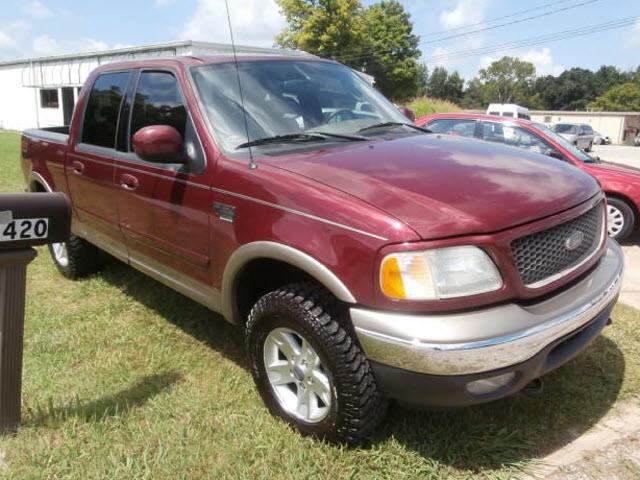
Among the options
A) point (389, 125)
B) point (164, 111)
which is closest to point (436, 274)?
point (389, 125)

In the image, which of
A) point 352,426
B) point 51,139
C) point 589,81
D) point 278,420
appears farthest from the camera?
point 589,81

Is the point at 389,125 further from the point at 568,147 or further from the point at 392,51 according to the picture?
the point at 392,51

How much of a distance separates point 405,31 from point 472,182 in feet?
199

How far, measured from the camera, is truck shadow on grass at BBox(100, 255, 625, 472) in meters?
2.57

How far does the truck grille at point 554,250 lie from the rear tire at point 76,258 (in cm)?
381

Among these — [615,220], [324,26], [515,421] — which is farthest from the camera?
[324,26]

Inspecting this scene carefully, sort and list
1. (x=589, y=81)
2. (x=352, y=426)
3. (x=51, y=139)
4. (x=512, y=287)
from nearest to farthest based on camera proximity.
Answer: (x=512, y=287)
(x=352, y=426)
(x=51, y=139)
(x=589, y=81)

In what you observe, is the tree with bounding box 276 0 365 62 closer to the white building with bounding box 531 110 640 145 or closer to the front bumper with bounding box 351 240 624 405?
the white building with bounding box 531 110 640 145

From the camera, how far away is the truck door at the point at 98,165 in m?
3.86

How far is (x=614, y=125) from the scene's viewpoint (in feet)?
197

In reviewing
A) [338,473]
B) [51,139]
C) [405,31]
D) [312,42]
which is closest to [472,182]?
[338,473]

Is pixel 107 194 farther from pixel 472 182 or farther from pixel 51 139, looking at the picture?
pixel 472 182

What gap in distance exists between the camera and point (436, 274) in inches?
83.3

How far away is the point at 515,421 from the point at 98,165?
312 centimetres
